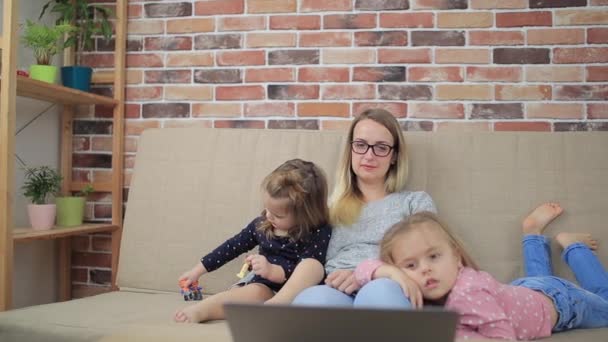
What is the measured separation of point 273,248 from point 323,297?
0.39 meters

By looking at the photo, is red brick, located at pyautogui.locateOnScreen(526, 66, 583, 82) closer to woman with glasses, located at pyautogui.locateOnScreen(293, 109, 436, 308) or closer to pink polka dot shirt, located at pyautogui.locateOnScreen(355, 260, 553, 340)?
woman with glasses, located at pyautogui.locateOnScreen(293, 109, 436, 308)

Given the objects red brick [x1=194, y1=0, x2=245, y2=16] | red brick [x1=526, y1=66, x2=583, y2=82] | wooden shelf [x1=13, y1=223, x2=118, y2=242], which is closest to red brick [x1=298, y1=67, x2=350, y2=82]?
red brick [x1=194, y1=0, x2=245, y2=16]

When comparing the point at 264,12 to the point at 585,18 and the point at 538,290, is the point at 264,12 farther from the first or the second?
the point at 538,290

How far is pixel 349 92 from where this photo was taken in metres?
2.28

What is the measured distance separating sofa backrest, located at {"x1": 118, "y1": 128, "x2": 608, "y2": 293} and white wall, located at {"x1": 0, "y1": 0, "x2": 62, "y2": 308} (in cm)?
58

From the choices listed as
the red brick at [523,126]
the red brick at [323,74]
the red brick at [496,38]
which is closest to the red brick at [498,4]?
the red brick at [496,38]

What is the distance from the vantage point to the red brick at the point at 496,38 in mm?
2170

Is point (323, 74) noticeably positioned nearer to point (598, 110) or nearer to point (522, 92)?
point (522, 92)

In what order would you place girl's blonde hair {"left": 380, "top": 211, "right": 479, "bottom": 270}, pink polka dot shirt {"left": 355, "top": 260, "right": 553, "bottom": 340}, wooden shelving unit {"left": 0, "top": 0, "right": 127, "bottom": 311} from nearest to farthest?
pink polka dot shirt {"left": 355, "top": 260, "right": 553, "bottom": 340}
girl's blonde hair {"left": 380, "top": 211, "right": 479, "bottom": 270}
wooden shelving unit {"left": 0, "top": 0, "right": 127, "bottom": 311}

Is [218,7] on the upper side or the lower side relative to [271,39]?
upper

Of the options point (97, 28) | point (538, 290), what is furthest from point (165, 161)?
point (538, 290)

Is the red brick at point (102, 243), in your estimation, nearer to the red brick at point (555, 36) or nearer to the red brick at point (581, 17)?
the red brick at point (555, 36)

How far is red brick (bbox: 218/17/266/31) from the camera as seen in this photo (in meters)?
2.36

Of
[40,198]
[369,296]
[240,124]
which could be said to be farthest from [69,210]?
[369,296]
